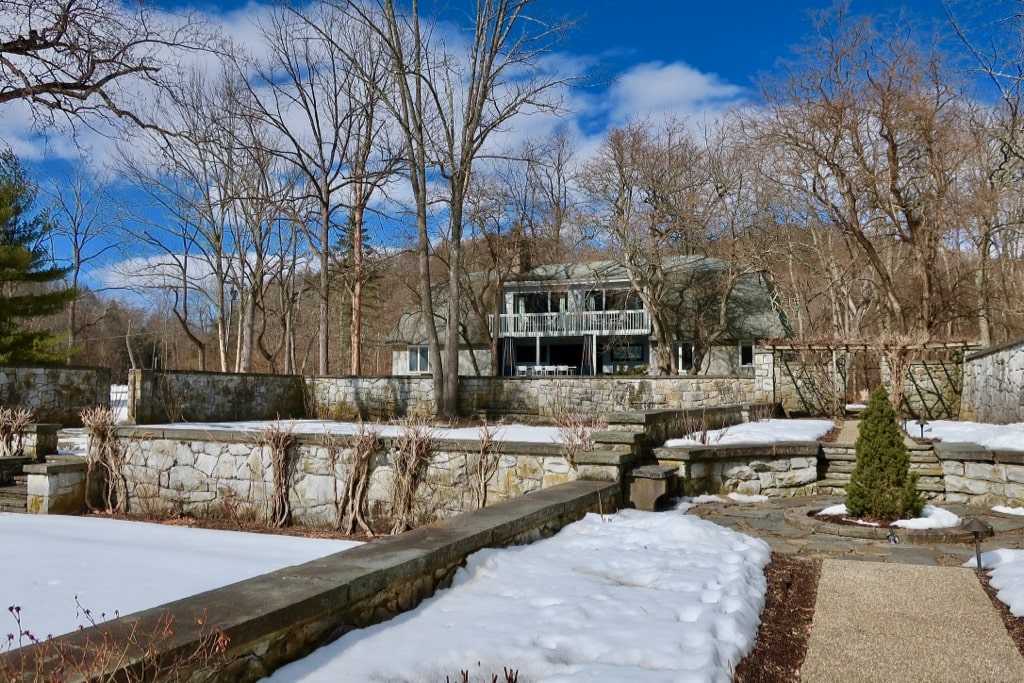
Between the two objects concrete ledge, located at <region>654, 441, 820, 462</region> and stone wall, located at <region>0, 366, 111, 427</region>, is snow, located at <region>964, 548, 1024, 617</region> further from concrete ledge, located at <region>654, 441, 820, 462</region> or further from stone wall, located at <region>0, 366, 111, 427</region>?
stone wall, located at <region>0, 366, 111, 427</region>

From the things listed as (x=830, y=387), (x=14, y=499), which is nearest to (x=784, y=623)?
(x=14, y=499)

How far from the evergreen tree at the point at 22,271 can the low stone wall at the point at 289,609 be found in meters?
20.4

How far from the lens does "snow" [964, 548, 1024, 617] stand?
407 cm

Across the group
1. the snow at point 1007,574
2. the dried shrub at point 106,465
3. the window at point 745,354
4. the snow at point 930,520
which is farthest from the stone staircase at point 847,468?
the window at point 745,354

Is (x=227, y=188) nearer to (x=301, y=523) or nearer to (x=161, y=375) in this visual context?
(x=161, y=375)

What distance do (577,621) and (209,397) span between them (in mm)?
12829

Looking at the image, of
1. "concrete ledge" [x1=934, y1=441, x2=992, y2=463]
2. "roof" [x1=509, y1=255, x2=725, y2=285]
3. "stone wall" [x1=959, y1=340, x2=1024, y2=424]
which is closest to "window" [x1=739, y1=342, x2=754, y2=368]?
"roof" [x1=509, y1=255, x2=725, y2=285]

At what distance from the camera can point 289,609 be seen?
2.87 metres

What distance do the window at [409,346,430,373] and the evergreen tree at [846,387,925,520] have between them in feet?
79.9

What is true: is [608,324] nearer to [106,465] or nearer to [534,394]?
[534,394]

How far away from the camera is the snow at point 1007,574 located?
13.4 feet

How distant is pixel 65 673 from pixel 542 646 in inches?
73.3

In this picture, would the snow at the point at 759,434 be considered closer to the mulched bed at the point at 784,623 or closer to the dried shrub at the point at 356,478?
the mulched bed at the point at 784,623

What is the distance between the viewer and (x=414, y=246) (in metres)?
25.3
